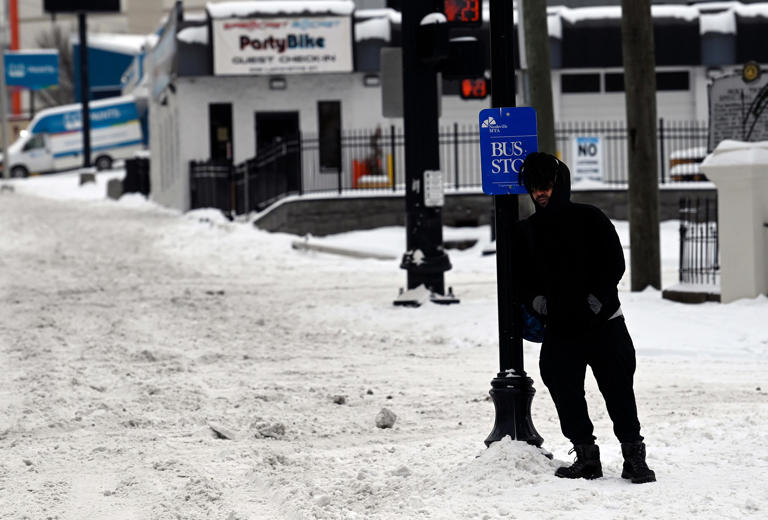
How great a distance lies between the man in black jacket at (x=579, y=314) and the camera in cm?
618

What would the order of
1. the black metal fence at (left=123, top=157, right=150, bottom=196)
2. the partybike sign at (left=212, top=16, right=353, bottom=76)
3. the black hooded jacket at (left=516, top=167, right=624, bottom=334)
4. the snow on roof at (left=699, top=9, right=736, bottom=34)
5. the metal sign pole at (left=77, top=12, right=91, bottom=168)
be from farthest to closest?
1. the metal sign pole at (left=77, top=12, right=91, bottom=168)
2. the black metal fence at (left=123, top=157, right=150, bottom=196)
3. the partybike sign at (left=212, top=16, right=353, bottom=76)
4. the snow on roof at (left=699, top=9, right=736, bottom=34)
5. the black hooded jacket at (left=516, top=167, right=624, bottom=334)

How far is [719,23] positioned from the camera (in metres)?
33.9

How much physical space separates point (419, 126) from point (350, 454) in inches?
316

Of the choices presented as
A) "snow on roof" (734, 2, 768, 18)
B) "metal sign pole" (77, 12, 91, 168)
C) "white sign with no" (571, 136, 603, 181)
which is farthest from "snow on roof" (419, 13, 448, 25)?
"metal sign pole" (77, 12, 91, 168)

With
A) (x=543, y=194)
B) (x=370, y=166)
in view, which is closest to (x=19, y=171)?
(x=370, y=166)

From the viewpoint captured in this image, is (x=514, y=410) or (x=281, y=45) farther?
(x=281, y=45)

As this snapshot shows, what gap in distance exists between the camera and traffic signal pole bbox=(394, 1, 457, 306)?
49.1 feet

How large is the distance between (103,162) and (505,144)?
55462mm

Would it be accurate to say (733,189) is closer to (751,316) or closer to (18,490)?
(751,316)

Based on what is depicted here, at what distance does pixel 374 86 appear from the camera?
34.8 metres

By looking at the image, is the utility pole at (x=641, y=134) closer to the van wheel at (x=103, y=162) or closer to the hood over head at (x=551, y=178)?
the hood over head at (x=551, y=178)

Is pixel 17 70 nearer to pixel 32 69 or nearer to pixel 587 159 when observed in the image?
pixel 32 69

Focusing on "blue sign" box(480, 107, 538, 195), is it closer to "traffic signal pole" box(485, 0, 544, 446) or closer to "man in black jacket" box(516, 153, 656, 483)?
"traffic signal pole" box(485, 0, 544, 446)

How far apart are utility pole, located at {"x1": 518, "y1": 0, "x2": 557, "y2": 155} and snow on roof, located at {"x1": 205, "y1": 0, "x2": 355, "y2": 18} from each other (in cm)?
1717
